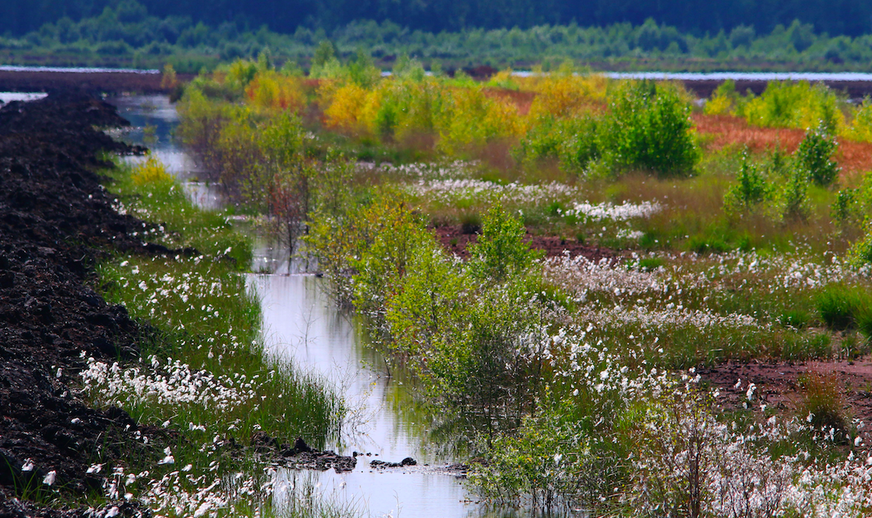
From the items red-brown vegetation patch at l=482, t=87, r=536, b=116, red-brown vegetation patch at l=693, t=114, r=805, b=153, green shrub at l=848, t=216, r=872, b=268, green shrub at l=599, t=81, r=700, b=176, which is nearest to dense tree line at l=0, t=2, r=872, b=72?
red-brown vegetation patch at l=482, t=87, r=536, b=116

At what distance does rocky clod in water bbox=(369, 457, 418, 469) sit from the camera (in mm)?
7664

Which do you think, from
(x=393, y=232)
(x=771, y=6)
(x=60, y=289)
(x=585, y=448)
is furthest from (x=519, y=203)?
(x=771, y=6)

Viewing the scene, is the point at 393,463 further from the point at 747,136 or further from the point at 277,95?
the point at 277,95

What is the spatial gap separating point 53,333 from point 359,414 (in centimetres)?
365

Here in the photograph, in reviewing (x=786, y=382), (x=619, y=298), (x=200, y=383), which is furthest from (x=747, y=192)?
(x=200, y=383)

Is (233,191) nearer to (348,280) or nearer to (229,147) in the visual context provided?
(229,147)

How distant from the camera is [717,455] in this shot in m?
5.73

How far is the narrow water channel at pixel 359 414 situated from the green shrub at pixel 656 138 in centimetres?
999

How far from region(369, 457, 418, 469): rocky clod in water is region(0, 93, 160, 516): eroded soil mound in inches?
86.6

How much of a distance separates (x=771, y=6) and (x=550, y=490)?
179 metres

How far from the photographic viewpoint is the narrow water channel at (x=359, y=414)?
6984 mm

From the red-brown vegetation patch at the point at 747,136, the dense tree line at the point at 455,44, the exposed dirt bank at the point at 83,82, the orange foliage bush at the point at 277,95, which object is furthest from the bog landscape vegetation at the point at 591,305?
the dense tree line at the point at 455,44

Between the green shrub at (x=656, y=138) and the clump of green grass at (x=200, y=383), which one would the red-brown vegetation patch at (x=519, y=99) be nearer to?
the green shrub at (x=656, y=138)

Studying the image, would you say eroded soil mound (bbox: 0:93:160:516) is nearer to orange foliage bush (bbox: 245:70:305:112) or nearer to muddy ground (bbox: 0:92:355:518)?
muddy ground (bbox: 0:92:355:518)
